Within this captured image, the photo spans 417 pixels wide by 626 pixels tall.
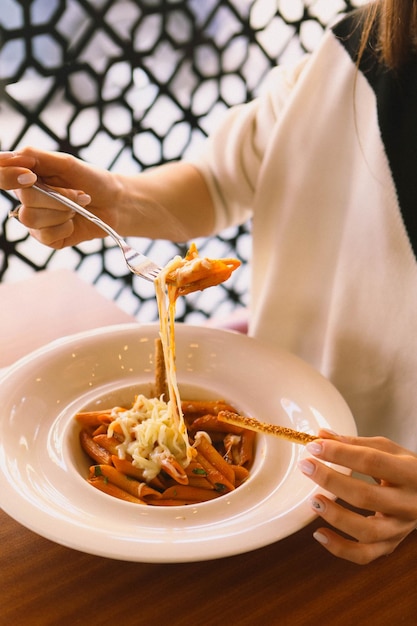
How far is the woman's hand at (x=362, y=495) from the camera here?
813mm

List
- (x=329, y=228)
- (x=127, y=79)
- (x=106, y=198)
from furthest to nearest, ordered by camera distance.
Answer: (x=127, y=79)
(x=329, y=228)
(x=106, y=198)

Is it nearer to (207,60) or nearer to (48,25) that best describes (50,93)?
(48,25)

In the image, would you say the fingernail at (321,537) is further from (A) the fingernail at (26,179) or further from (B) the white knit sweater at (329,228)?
(A) the fingernail at (26,179)

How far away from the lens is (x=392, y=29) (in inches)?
50.0

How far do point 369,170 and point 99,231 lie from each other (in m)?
0.57

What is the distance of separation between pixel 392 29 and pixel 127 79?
120 centimetres

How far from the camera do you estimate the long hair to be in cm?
124

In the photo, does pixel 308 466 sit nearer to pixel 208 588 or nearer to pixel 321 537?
pixel 321 537

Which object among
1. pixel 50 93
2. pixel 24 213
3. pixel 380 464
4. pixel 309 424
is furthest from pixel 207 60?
pixel 380 464

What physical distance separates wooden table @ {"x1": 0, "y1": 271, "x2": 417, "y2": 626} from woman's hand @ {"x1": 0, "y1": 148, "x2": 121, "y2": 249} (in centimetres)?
52

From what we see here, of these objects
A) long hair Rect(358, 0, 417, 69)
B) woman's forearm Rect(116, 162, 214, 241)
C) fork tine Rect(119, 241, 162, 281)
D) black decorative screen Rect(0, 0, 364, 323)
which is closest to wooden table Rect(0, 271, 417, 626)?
fork tine Rect(119, 241, 162, 281)

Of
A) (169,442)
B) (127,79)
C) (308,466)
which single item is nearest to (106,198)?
(169,442)

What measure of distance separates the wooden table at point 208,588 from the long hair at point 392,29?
92 cm

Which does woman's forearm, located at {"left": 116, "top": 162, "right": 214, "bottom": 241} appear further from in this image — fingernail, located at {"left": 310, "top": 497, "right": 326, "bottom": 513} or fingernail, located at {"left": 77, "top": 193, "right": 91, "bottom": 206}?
fingernail, located at {"left": 310, "top": 497, "right": 326, "bottom": 513}
